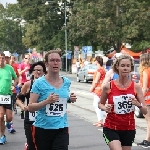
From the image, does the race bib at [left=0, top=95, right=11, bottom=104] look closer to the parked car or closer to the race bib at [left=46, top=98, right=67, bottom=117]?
the race bib at [left=46, top=98, right=67, bottom=117]

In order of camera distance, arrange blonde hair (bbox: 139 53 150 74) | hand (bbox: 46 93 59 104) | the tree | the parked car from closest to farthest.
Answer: hand (bbox: 46 93 59 104), blonde hair (bbox: 139 53 150 74), the parked car, the tree

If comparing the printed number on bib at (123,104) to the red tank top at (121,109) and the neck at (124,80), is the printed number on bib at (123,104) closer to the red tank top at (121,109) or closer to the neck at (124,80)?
the red tank top at (121,109)

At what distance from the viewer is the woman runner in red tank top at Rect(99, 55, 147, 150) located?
610 cm

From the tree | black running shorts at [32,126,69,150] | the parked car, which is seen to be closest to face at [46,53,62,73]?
black running shorts at [32,126,69,150]

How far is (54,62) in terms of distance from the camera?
5.53 metres

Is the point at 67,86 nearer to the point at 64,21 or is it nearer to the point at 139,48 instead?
the point at 139,48

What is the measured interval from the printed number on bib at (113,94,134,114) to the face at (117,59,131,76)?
30 cm

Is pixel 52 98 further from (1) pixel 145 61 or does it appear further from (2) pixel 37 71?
(1) pixel 145 61

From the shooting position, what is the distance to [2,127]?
973cm

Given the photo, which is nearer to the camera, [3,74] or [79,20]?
[3,74]

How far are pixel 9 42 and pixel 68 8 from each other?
139 ft

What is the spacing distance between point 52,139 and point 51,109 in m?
0.35

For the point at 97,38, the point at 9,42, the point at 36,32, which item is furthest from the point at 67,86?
the point at 9,42

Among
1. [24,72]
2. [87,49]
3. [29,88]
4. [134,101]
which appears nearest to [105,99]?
[134,101]
